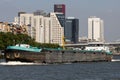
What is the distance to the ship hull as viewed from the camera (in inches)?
5000

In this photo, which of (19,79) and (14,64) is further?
(14,64)

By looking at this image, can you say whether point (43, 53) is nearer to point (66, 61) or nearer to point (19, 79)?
point (66, 61)

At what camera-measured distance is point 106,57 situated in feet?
590

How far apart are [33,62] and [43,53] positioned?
381 cm

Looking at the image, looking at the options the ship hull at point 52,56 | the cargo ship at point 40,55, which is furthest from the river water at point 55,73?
the cargo ship at point 40,55

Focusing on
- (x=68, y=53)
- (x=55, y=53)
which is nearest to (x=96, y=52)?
(x=68, y=53)

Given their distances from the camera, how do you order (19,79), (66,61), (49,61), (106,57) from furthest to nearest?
(106,57) < (66,61) < (49,61) < (19,79)

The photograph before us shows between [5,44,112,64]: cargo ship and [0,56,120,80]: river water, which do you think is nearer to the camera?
[0,56,120,80]: river water

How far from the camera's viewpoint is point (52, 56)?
136 meters

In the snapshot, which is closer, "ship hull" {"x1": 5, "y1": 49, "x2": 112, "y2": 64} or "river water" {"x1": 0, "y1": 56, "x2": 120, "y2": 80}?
"river water" {"x1": 0, "y1": 56, "x2": 120, "y2": 80}

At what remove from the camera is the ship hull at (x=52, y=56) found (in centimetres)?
12700

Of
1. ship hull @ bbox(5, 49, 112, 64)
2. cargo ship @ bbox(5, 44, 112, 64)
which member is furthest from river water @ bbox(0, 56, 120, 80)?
cargo ship @ bbox(5, 44, 112, 64)

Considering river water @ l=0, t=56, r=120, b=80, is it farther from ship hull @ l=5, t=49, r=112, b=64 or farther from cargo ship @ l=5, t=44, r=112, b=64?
cargo ship @ l=5, t=44, r=112, b=64

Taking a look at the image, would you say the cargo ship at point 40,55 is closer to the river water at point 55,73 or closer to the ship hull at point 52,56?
the ship hull at point 52,56
